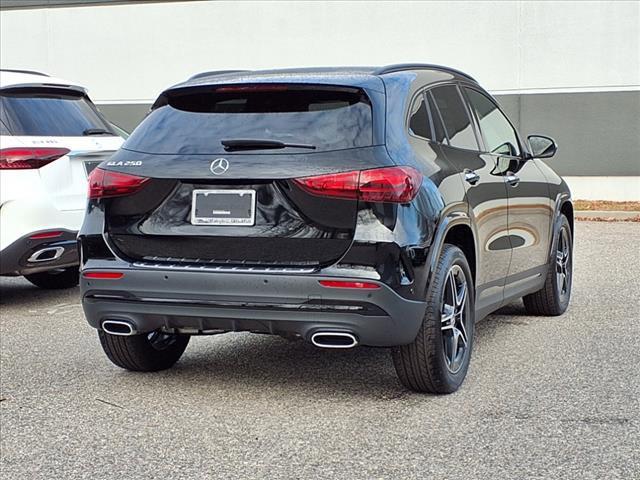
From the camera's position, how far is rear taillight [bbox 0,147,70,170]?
7.65 m

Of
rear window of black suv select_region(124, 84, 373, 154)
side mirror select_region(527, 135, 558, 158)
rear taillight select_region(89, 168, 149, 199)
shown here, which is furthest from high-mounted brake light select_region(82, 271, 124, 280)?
side mirror select_region(527, 135, 558, 158)

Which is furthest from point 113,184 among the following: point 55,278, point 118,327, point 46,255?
point 55,278

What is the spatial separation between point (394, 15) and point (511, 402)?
1355 cm

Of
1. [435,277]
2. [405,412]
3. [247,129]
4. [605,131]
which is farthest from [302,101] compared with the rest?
[605,131]

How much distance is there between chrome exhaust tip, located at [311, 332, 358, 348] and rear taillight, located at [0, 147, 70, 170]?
12.4 ft

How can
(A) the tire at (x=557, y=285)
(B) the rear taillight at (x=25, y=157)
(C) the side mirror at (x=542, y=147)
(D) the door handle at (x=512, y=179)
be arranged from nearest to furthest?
(D) the door handle at (x=512, y=179), (C) the side mirror at (x=542, y=147), (A) the tire at (x=557, y=285), (B) the rear taillight at (x=25, y=157)

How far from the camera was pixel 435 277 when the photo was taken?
4984mm

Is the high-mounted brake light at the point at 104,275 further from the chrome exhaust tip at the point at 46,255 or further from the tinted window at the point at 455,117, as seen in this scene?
the chrome exhaust tip at the point at 46,255

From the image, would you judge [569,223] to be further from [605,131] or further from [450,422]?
[605,131]

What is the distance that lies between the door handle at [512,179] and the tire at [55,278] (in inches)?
178

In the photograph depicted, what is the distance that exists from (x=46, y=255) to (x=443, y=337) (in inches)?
150

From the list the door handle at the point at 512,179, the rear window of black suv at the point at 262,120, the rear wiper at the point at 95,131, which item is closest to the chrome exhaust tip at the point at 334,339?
the rear window of black suv at the point at 262,120

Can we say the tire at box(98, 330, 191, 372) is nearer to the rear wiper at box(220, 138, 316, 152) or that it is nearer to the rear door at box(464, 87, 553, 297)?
the rear wiper at box(220, 138, 316, 152)

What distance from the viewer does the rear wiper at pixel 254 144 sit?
488 centimetres
